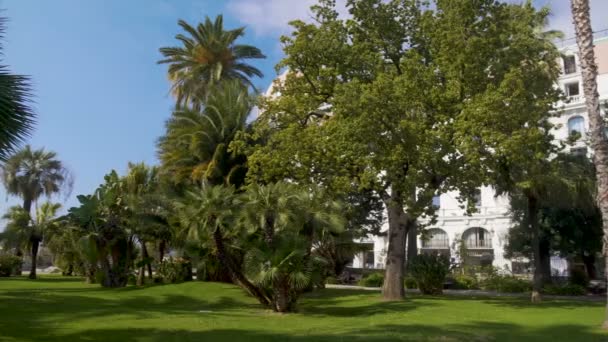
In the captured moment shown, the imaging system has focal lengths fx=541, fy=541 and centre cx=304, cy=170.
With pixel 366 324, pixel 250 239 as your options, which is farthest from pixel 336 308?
pixel 366 324

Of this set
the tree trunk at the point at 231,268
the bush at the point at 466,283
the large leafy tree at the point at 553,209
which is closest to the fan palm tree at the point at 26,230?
the tree trunk at the point at 231,268

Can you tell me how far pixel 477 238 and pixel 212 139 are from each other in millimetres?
34812

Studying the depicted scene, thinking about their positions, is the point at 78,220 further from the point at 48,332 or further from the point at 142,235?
the point at 48,332

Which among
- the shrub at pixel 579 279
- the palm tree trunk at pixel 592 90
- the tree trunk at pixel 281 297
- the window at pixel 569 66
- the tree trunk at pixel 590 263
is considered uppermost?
the window at pixel 569 66

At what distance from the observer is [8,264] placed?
44.8 metres

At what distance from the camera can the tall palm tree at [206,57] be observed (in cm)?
4003

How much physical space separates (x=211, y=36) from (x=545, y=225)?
26.7 metres

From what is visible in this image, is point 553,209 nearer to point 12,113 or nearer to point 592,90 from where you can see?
point 592,90

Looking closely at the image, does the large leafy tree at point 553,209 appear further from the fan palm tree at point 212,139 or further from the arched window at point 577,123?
the arched window at point 577,123

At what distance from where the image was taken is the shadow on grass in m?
13.0

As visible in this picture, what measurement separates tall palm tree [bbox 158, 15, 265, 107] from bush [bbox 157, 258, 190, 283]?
40.4ft

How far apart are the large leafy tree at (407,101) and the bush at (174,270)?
12.1 m

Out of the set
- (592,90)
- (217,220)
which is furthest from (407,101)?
(217,220)

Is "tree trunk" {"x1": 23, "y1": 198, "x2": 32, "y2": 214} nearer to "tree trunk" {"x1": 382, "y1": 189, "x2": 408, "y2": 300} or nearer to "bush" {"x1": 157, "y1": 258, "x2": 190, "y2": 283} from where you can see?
"bush" {"x1": 157, "y1": 258, "x2": 190, "y2": 283}
